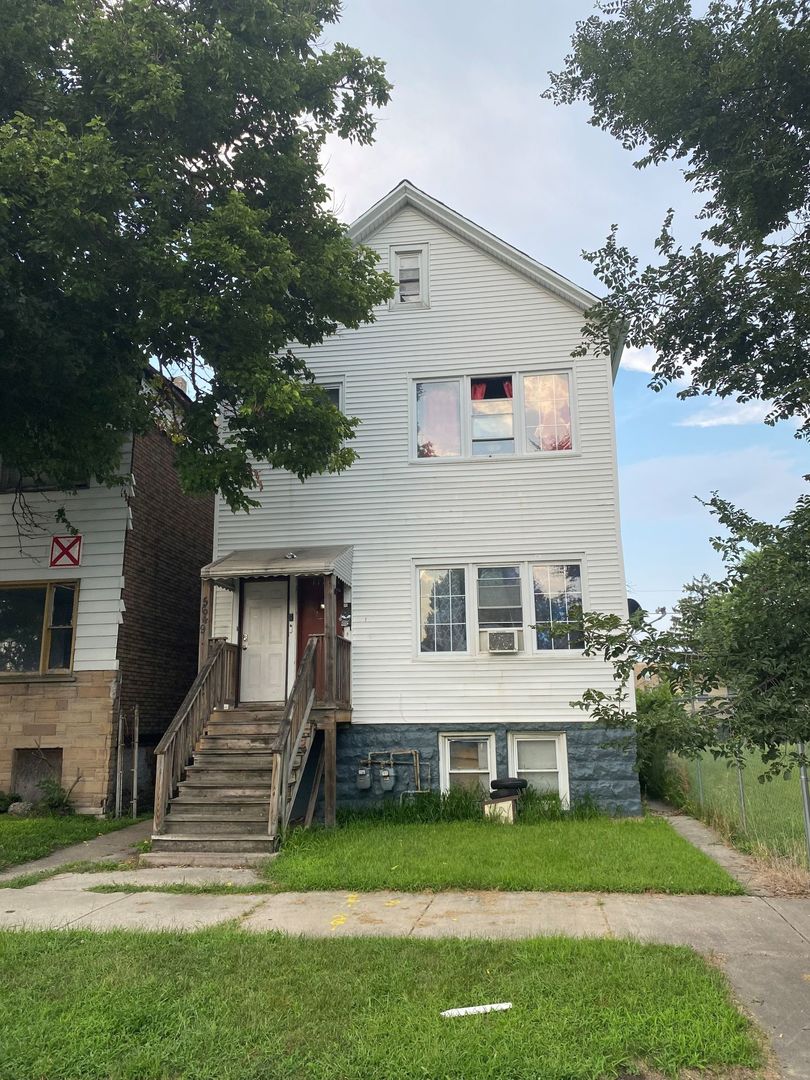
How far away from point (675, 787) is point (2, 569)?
11.9 meters

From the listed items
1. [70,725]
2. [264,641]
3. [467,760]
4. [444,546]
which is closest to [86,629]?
[70,725]

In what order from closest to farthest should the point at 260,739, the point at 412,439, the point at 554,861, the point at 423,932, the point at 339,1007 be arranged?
the point at 339,1007, the point at 423,932, the point at 554,861, the point at 260,739, the point at 412,439

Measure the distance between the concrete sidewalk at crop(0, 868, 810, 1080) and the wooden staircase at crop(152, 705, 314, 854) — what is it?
123cm

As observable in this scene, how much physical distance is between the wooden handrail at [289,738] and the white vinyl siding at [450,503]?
158cm

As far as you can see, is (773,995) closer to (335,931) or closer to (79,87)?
(335,931)

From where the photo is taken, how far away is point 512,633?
11945 millimetres

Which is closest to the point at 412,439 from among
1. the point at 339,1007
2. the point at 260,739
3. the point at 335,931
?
the point at 260,739

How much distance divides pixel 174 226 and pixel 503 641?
7.39 metres

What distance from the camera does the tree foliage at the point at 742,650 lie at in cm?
374

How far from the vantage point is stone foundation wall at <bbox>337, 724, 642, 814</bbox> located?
11.5 meters

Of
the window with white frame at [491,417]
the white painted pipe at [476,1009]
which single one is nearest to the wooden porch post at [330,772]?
the window with white frame at [491,417]

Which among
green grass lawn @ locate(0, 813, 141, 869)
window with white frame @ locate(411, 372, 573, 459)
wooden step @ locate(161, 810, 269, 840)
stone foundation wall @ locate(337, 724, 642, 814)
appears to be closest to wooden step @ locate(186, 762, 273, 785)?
wooden step @ locate(161, 810, 269, 840)

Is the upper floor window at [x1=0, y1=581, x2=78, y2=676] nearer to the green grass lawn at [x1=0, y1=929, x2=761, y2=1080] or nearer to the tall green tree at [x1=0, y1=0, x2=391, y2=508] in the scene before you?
the tall green tree at [x1=0, y1=0, x2=391, y2=508]

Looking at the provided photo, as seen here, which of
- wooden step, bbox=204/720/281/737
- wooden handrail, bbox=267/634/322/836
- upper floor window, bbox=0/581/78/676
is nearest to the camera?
wooden handrail, bbox=267/634/322/836
